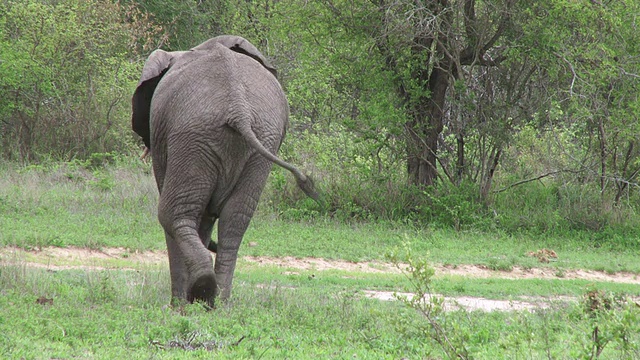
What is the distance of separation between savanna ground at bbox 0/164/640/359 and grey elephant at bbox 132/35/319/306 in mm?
433

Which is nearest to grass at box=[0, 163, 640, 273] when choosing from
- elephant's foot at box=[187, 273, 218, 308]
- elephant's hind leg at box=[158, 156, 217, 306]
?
elephant's hind leg at box=[158, 156, 217, 306]

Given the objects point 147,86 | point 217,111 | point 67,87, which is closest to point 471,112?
point 147,86

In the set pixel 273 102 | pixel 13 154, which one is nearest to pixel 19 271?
pixel 273 102

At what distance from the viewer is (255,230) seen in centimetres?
1564

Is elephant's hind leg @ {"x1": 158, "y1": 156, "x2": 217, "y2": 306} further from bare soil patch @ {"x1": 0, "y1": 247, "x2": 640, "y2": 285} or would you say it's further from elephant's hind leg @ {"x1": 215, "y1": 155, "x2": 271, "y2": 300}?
bare soil patch @ {"x1": 0, "y1": 247, "x2": 640, "y2": 285}

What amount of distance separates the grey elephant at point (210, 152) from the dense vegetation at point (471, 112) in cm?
897

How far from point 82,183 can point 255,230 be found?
5.02 metres

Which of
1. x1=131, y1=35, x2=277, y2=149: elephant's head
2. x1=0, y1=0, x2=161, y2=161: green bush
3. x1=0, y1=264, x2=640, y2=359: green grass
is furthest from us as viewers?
x1=0, y1=0, x2=161, y2=161: green bush

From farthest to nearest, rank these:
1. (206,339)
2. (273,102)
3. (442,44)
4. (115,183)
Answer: (115,183), (442,44), (273,102), (206,339)

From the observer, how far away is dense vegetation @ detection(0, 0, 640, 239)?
16.4m

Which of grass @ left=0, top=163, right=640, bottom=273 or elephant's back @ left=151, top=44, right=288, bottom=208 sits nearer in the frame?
elephant's back @ left=151, top=44, right=288, bottom=208

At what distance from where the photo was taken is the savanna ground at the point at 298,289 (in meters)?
5.74

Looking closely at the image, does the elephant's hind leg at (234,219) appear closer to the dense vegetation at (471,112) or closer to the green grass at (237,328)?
the green grass at (237,328)

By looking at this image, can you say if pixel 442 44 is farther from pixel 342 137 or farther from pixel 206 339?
pixel 206 339
